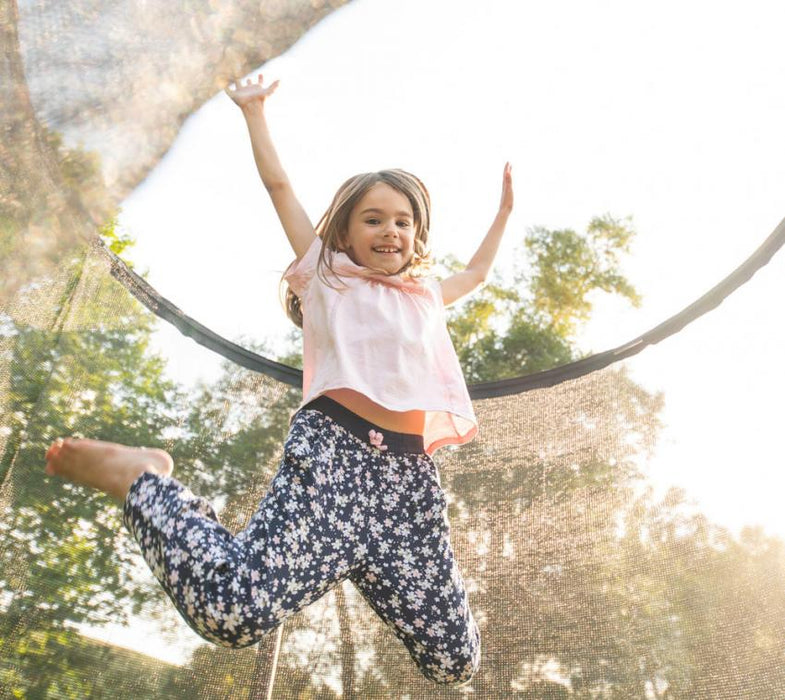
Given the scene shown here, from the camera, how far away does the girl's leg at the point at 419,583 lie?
119 centimetres

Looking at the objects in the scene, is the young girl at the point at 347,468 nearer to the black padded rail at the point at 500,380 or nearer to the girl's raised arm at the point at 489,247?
the girl's raised arm at the point at 489,247

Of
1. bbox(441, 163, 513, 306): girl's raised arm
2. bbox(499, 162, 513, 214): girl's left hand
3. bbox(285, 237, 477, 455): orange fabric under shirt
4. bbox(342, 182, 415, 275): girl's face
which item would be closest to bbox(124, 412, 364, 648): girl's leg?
bbox(285, 237, 477, 455): orange fabric under shirt

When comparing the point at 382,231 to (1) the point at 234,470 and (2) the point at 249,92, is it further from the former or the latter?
(1) the point at 234,470

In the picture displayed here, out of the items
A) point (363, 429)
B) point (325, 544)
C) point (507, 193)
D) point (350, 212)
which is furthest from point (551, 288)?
point (325, 544)

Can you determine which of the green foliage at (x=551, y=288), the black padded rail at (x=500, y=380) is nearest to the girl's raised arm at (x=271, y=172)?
the black padded rail at (x=500, y=380)

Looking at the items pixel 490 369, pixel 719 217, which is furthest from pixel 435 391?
pixel 719 217

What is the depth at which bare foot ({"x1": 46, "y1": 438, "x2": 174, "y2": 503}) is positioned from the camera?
45.6 inches

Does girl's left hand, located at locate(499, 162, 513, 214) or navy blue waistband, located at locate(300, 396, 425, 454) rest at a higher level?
girl's left hand, located at locate(499, 162, 513, 214)

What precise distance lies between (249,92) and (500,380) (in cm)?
119

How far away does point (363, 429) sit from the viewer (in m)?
1.27

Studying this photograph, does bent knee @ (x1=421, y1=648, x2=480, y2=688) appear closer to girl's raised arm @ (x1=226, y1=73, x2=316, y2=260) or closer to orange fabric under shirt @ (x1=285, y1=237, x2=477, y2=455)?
orange fabric under shirt @ (x1=285, y1=237, x2=477, y2=455)

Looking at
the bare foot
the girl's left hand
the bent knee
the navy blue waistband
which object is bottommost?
the bent knee

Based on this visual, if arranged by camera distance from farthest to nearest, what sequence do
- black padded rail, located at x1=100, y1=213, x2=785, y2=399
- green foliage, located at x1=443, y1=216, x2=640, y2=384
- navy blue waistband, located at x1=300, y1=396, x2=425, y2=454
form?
green foliage, located at x1=443, y1=216, x2=640, y2=384 → black padded rail, located at x1=100, y1=213, x2=785, y2=399 → navy blue waistband, located at x1=300, y1=396, x2=425, y2=454

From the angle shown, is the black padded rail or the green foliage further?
the green foliage
